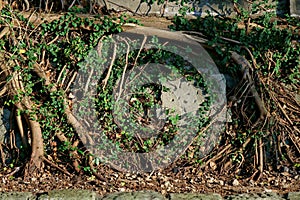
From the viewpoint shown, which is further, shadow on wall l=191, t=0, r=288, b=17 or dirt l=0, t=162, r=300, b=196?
shadow on wall l=191, t=0, r=288, b=17

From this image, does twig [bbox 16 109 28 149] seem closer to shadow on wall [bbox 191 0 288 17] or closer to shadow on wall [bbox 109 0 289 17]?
shadow on wall [bbox 109 0 289 17]

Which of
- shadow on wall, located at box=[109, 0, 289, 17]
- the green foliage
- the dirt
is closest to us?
the dirt

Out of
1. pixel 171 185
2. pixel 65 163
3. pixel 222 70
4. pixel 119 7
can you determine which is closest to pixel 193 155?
pixel 171 185

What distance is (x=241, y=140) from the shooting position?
5090 millimetres

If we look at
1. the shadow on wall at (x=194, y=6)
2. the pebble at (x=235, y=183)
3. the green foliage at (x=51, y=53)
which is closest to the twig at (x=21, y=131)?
the green foliage at (x=51, y=53)

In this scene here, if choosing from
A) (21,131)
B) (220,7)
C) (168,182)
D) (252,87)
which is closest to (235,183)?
(168,182)

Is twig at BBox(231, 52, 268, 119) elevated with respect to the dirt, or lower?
elevated

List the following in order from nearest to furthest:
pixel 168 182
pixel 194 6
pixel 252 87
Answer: pixel 168 182 → pixel 252 87 → pixel 194 6

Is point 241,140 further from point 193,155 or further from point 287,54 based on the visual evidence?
point 287,54

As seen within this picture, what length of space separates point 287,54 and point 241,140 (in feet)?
3.07

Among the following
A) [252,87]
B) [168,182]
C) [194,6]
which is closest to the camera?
[168,182]

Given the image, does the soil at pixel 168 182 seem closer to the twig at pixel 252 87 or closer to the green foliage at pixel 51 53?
the green foliage at pixel 51 53

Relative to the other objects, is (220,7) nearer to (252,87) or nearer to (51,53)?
(252,87)

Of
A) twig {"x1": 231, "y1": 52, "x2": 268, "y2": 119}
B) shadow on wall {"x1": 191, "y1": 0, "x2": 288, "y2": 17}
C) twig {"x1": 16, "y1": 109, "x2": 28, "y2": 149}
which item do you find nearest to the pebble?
twig {"x1": 231, "y1": 52, "x2": 268, "y2": 119}
